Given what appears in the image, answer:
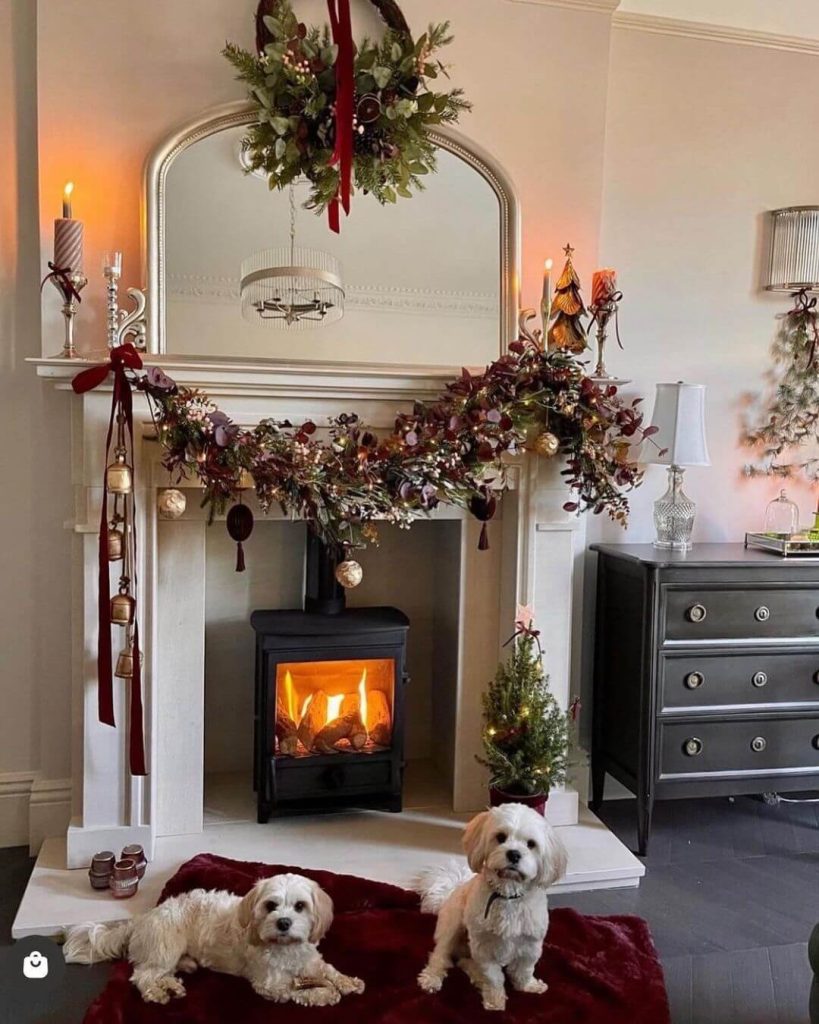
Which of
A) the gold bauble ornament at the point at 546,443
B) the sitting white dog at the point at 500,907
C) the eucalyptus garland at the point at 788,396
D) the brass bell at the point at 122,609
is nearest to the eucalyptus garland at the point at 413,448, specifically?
the gold bauble ornament at the point at 546,443

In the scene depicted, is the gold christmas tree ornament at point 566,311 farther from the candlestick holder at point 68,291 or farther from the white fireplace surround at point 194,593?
the candlestick holder at point 68,291

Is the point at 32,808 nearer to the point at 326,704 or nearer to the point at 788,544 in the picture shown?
the point at 326,704

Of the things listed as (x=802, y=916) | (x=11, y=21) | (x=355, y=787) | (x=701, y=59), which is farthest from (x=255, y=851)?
(x=701, y=59)

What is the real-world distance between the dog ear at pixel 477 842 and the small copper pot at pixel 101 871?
1.12 metres

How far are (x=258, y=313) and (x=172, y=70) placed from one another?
0.79 metres

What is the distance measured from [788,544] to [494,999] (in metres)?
1.79

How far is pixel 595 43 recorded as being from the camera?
2908 millimetres

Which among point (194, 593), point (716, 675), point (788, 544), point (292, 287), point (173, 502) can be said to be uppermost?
point (292, 287)

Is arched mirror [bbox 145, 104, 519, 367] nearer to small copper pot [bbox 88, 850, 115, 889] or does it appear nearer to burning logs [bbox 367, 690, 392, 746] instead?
burning logs [bbox 367, 690, 392, 746]

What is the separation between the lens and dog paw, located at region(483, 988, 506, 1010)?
1.95m

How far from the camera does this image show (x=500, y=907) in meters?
1.92

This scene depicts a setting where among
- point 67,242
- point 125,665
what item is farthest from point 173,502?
point 67,242

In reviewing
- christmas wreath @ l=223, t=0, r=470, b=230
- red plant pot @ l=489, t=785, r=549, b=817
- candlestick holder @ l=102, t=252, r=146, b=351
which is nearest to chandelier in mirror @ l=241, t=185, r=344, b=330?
christmas wreath @ l=223, t=0, r=470, b=230

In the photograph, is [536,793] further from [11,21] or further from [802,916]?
[11,21]
